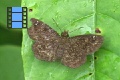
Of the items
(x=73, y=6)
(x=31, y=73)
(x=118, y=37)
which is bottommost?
(x=31, y=73)

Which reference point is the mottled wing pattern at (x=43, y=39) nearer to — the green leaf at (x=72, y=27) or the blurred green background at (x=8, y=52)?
the green leaf at (x=72, y=27)

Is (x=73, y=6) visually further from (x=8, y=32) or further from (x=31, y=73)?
(x=8, y=32)

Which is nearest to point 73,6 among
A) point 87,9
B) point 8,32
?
point 87,9

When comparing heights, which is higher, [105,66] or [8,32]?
[8,32]

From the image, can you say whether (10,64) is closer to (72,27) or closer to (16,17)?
(16,17)

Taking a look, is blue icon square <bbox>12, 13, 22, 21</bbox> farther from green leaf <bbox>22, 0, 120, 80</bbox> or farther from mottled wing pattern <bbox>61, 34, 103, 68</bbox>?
mottled wing pattern <bbox>61, 34, 103, 68</bbox>

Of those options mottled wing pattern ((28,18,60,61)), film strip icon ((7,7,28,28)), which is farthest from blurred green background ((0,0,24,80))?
mottled wing pattern ((28,18,60,61))
